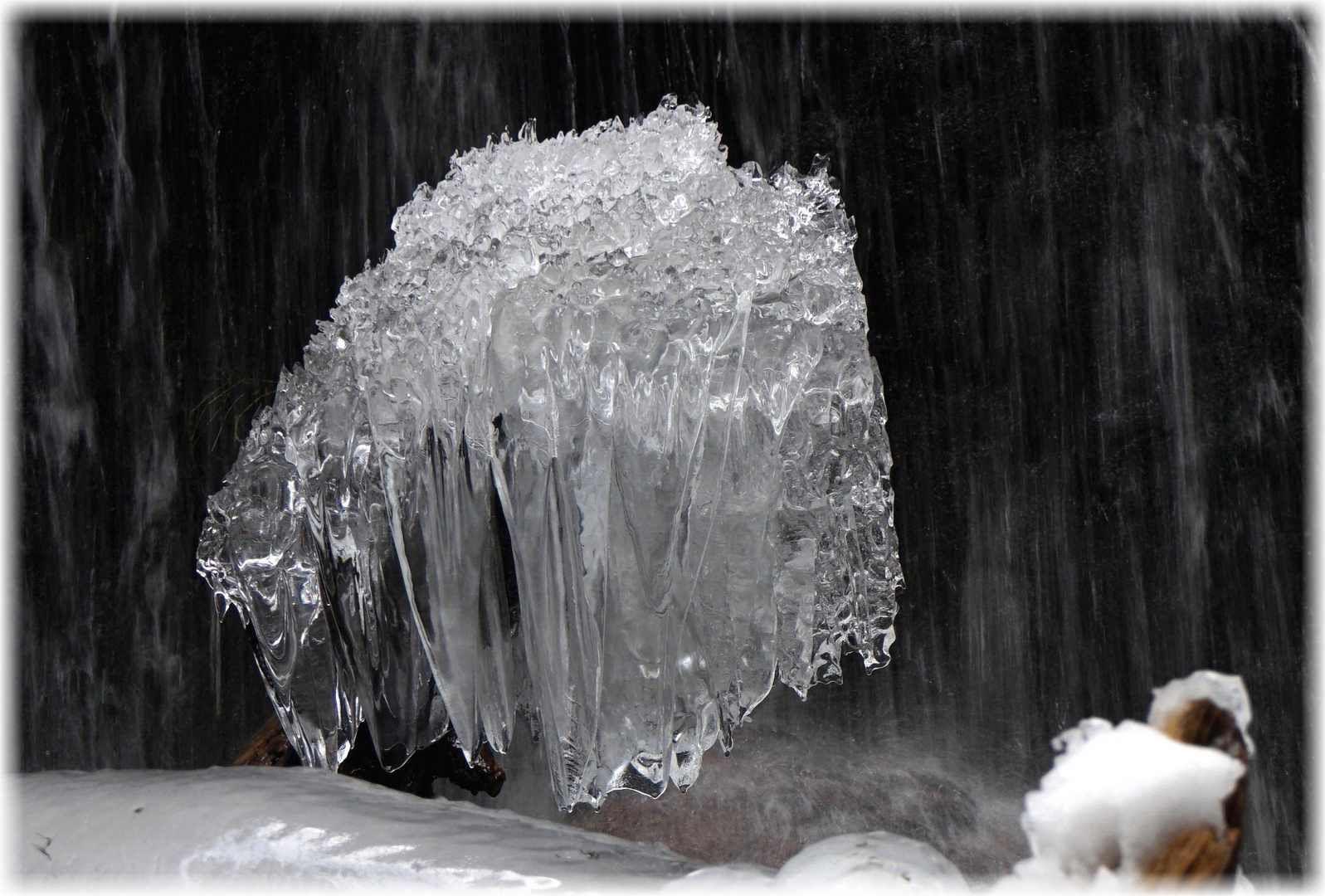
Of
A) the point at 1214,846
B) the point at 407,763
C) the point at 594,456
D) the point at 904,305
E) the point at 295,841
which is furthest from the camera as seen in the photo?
the point at 904,305

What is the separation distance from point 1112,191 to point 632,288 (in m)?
1.74

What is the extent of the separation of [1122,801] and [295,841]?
94 centimetres

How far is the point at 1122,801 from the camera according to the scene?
0.72 metres

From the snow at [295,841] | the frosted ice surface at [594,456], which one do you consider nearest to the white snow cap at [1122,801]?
the snow at [295,841]

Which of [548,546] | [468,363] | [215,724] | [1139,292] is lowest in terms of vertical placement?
[215,724]

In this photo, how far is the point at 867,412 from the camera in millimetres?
1567

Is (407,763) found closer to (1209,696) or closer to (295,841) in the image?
(295,841)

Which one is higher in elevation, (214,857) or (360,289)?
(360,289)

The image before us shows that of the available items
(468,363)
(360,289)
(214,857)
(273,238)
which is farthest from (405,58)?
(214,857)

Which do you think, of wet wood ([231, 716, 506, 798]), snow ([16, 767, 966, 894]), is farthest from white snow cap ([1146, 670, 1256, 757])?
wet wood ([231, 716, 506, 798])

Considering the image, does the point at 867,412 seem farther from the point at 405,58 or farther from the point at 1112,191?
the point at 405,58

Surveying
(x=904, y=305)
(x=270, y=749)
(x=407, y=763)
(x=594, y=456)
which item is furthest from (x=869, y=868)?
(x=904, y=305)

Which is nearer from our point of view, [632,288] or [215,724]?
[632,288]

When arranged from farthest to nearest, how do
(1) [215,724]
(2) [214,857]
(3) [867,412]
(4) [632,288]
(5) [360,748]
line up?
1. (1) [215,724]
2. (5) [360,748]
3. (3) [867,412]
4. (4) [632,288]
5. (2) [214,857]
